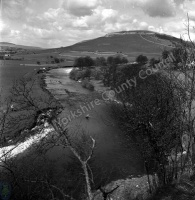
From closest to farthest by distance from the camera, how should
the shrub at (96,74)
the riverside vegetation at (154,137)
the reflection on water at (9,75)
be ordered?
the riverside vegetation at (154,137) < the reflection on water at (9,75) < the shrub at (96,74)

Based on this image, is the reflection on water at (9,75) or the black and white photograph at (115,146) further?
the reflection on water at (9,75)

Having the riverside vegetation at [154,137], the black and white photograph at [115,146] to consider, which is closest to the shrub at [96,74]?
the black and white photograph at [115,146]

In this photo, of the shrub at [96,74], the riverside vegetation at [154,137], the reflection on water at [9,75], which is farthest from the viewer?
the shrub at [96,74]

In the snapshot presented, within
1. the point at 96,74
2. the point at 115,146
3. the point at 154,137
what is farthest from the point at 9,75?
the point at 154,137

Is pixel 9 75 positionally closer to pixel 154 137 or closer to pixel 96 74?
pixel 96 74

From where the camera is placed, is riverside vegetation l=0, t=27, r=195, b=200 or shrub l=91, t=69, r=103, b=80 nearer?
riverside vegetation l=0, t=27, r=195, b=200

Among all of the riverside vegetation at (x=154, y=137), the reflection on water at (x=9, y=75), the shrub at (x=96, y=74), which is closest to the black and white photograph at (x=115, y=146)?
the riverside vegetation at (x=154, y=137)

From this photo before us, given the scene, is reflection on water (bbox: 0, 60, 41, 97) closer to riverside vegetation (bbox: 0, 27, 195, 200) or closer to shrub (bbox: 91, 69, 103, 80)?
shrub (bbox: 91, 69, 103, 80)

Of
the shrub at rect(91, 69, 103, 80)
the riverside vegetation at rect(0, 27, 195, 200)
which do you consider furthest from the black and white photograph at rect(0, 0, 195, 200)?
the shrub at rect(91, 69, 103, 80)

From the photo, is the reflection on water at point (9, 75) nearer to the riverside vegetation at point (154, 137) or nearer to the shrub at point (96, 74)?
the shrub at point (96, 74)

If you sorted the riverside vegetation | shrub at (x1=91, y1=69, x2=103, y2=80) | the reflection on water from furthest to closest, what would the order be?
1. shrub at (x1=91, y1=69, x2=103, y2=80)
2. the reflection on water
3. the riverside vegetation

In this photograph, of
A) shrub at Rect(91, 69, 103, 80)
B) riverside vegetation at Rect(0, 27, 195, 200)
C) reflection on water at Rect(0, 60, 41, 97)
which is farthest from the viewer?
shrub at Rect(91, 69, 103, 80)

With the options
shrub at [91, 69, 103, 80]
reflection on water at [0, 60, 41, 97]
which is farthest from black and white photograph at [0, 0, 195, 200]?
shrub at [91, 69, 103, 80]
